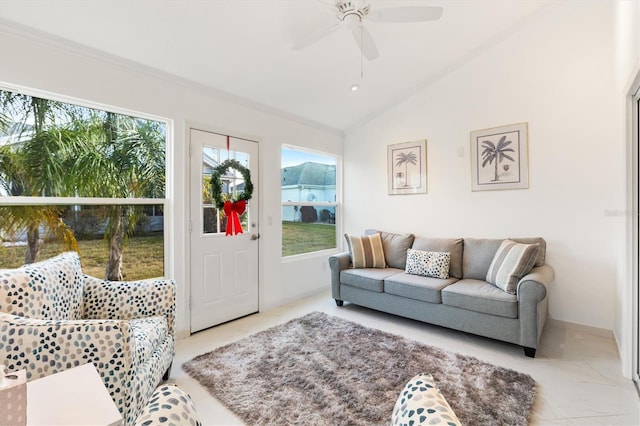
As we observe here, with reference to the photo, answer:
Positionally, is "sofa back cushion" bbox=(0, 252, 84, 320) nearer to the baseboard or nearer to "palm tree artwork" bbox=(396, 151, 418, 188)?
"palm tree artwork" bbox=(396, 151, 418, 188)

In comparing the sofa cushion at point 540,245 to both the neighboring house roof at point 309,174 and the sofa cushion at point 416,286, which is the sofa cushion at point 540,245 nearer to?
the sofa cushion at point 416,286

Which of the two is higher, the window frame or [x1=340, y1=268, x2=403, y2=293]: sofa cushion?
the window frame

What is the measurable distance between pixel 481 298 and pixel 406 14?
241cm

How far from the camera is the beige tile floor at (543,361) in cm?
183

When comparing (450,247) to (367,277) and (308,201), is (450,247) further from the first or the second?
(308,201)

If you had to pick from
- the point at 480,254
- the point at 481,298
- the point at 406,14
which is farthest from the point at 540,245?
the point at 406,14

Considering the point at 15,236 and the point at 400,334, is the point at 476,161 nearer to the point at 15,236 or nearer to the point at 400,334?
the point at 400,334

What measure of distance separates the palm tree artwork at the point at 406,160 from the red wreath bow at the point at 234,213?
2228 mm

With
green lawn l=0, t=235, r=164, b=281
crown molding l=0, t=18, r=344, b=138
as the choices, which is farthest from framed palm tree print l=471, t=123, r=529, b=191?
green lawn l=0, t=235, r=164, b=281

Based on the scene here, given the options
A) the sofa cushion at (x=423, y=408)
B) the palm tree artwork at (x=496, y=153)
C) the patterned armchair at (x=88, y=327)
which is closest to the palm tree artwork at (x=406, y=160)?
the palm tree artwork at (x=496, y=153)

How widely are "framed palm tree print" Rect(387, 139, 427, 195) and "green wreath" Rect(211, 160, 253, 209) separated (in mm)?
2056

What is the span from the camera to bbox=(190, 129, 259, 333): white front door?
3.06 meters

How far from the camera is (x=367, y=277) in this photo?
3.48m

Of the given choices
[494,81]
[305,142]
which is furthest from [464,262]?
[305,142]
